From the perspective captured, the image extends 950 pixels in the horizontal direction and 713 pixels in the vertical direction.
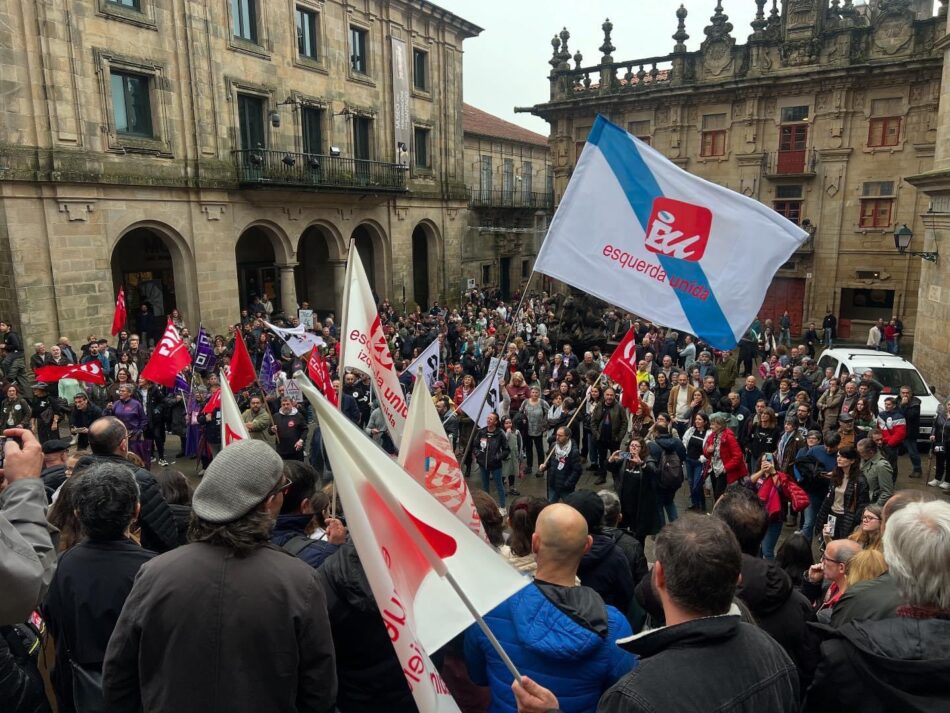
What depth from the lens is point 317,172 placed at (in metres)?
23.9

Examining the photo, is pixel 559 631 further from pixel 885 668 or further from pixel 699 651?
pixel 885 668

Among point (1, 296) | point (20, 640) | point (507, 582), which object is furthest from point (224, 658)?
point (1, 296)

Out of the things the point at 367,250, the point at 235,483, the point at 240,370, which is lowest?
the point at 240,370

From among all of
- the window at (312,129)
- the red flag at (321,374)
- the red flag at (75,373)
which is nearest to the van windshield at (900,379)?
the red flag at (321,374)

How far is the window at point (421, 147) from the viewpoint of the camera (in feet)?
95.9

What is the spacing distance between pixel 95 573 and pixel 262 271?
25.0 m

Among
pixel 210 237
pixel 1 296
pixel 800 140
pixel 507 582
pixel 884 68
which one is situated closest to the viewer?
pixel 507 582

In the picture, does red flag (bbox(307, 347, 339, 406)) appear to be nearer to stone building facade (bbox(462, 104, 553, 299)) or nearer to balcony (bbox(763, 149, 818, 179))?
stone building facade (bbox(462, 104, 553, 299))

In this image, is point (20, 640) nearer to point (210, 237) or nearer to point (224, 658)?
point (224, 658)

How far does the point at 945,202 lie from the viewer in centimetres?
1386

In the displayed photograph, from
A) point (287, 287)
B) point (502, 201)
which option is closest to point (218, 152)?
point (287, 287)

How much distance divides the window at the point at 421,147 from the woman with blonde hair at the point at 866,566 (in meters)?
27.9

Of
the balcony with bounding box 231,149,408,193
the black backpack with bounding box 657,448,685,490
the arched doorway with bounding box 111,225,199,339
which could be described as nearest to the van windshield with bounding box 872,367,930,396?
the black backpack with bounding box 657,448,685,490

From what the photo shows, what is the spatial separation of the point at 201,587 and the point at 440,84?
30.4 metres
